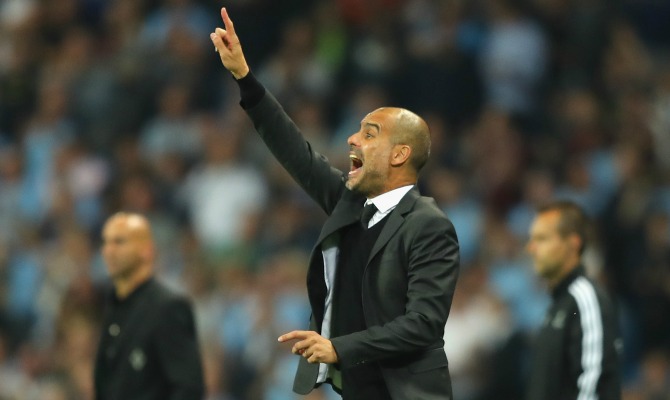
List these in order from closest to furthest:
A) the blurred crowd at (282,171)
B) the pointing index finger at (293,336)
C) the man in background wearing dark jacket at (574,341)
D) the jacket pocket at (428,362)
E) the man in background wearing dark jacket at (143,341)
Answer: the pointing index finger at (293,336) → the jacket pocket at (428,362) → the man in background wearing dark jacket at (574,341) → the man in background wearing dark jacket at (143,341) → the blurred crowd at (282,171)

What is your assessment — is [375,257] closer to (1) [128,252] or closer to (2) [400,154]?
(2) [400,154]

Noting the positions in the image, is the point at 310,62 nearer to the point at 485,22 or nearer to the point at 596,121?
the point at 485,22

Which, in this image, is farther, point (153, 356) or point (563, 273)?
point (153, 356)

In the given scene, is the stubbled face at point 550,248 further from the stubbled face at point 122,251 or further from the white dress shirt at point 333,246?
the stubbled face at point 122,251

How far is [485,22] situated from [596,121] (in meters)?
1.65

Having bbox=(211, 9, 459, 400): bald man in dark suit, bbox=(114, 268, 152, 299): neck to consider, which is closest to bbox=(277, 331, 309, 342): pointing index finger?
bbox=(211, 9, 459, 400): bald man in dark suit

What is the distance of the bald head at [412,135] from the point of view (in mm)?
4758

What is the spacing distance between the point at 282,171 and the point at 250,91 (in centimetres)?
645

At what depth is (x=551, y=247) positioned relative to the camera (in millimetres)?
6098

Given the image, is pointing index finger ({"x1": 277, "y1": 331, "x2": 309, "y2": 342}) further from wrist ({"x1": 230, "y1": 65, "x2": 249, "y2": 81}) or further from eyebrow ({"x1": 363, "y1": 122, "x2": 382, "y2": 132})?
wrist ({"x1": 230, "y1": 65, "x2": 249, "y2": 81})

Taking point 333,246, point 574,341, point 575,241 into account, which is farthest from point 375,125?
point 575,241

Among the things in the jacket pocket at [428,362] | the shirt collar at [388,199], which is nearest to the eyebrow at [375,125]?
the shirt collar at [388,199]

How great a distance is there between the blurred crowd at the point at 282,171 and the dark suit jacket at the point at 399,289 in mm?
4342

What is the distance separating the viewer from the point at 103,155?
12.2 m
